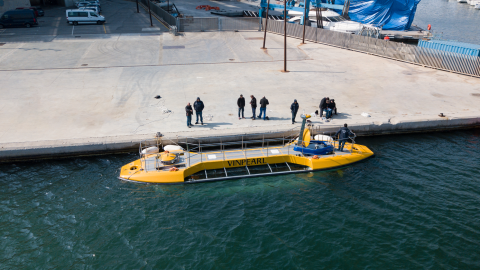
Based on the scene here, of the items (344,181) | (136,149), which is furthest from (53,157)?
(344,181)

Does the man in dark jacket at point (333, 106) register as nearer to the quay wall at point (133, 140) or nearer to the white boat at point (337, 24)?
the quay wall at point (133, 140)

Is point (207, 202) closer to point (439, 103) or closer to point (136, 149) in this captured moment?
point (136, 149)

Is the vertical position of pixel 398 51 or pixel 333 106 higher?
pixel 398 51

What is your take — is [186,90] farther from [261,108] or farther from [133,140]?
[133,140]

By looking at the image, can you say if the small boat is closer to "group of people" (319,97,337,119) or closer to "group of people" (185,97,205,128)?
"group of people" (185,97,205,128)

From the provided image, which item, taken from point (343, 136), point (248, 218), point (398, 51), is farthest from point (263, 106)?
point (398, 51)

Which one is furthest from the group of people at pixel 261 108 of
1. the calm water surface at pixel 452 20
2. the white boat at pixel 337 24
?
the calm water surface at pixel 452 20
